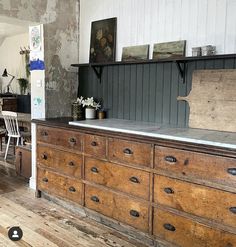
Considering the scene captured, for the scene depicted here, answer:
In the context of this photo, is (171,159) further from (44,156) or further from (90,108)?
(44,156)

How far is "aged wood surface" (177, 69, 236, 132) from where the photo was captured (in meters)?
2.46

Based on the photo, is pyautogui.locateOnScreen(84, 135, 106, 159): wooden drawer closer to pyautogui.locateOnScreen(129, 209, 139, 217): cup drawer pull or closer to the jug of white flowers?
pyautogui.locateOnScreen(129, 209, 139, 217): cup drawer pull

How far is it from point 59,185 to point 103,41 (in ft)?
5.38

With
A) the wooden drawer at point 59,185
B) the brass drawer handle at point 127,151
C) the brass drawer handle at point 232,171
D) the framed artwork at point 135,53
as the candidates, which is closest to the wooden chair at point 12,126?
the wooden drawer at point 59,185

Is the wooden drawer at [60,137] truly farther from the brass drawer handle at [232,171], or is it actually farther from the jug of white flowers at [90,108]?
the brass drawer handle at [232,171]

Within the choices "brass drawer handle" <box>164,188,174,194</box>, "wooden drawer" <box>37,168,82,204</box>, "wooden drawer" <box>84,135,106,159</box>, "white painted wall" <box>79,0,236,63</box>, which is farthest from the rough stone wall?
"brass drawer handle" <box>164,188,174,194</box>

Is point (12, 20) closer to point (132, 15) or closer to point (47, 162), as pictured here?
point (132, 15)

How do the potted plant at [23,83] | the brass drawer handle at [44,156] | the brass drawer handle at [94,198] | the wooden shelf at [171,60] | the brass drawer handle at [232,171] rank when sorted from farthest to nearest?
the potted plant at [23,83], the brass drawer handle at [44,156], the brass drawer handle at [94,198], the wooden shelf at [171,60], the brass drawer handle at [232,171]

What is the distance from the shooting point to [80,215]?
2996 millimetres

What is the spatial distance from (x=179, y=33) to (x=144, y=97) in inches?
27.3

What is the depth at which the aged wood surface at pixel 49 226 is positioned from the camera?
246 cm

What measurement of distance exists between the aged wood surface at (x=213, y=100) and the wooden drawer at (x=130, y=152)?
0.59 meters

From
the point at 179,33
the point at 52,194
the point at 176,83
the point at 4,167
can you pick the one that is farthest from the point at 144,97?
the point at 4,167

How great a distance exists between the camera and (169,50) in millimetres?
2855
